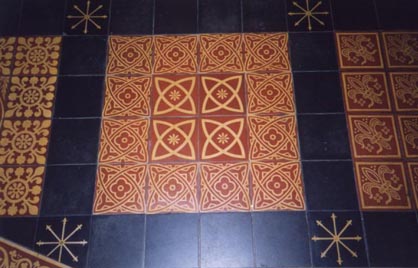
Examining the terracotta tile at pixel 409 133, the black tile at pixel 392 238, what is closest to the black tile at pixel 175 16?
the terracotta tile at pixel 409 133

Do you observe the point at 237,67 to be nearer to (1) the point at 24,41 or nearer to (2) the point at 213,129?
(2) the point at 213,129

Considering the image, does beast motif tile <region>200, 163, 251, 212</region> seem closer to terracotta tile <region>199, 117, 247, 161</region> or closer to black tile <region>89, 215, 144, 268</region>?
terracotta tile <region>199, 117, 247, 161</region>

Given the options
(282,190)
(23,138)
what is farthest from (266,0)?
(23,138)

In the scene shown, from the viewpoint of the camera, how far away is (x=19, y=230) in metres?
2.69

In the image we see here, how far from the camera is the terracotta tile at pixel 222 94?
296 cm

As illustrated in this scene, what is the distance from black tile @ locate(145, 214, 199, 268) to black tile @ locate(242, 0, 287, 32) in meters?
1.29

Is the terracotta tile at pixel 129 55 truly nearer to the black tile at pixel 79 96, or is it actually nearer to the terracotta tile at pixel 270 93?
the black tile at pixel 79 96

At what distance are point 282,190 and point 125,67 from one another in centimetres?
122

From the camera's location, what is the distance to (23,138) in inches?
114

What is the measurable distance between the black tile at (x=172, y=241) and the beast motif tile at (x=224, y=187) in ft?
0.40

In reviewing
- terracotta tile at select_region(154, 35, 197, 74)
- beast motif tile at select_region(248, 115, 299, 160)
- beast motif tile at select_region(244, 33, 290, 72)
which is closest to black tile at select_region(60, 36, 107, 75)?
terracotta tile at select_region(154, 35, 197, 74)

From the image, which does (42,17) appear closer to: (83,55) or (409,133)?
(83,55)

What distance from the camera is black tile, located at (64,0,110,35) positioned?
3215 mm

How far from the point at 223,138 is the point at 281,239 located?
0.66 meters
